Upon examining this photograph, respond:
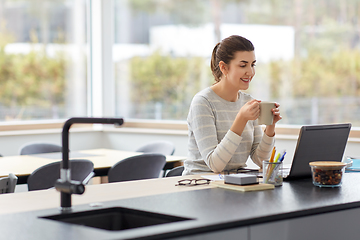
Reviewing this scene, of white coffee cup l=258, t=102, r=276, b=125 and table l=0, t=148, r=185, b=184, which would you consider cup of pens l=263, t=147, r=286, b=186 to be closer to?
white coffee cup l=258, t=102, r=276, b=125

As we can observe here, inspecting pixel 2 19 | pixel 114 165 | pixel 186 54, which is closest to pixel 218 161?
pixel 114 165

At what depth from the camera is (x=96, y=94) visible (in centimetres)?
626

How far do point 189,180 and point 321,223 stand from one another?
62cm

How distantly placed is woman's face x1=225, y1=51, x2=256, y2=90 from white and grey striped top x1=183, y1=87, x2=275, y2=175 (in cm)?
12

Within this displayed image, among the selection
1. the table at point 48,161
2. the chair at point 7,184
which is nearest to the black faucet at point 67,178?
the chair at point 7,184

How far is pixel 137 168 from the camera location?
3336 mm

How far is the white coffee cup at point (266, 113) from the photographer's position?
2.04m

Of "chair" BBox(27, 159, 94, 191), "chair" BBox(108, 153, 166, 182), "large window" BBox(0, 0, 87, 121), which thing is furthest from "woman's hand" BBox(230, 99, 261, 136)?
"large window" BBox(0, 0, 87, 121)

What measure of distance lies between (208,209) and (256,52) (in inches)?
157

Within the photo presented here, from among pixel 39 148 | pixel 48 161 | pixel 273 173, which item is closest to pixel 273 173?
pixel 273 173

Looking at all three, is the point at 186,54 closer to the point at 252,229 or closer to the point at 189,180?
the point at 189,180

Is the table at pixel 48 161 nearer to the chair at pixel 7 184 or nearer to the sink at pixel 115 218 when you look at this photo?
the chair at pixel 7 184

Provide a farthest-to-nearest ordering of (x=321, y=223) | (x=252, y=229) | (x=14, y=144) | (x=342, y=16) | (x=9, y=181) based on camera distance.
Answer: (x=14, y=144) < (x=342, y=16) < (x=9, y=181) < (x=321, y=223) < (x=252, y=229)

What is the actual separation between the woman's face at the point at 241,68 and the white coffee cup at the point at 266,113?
34 cm
